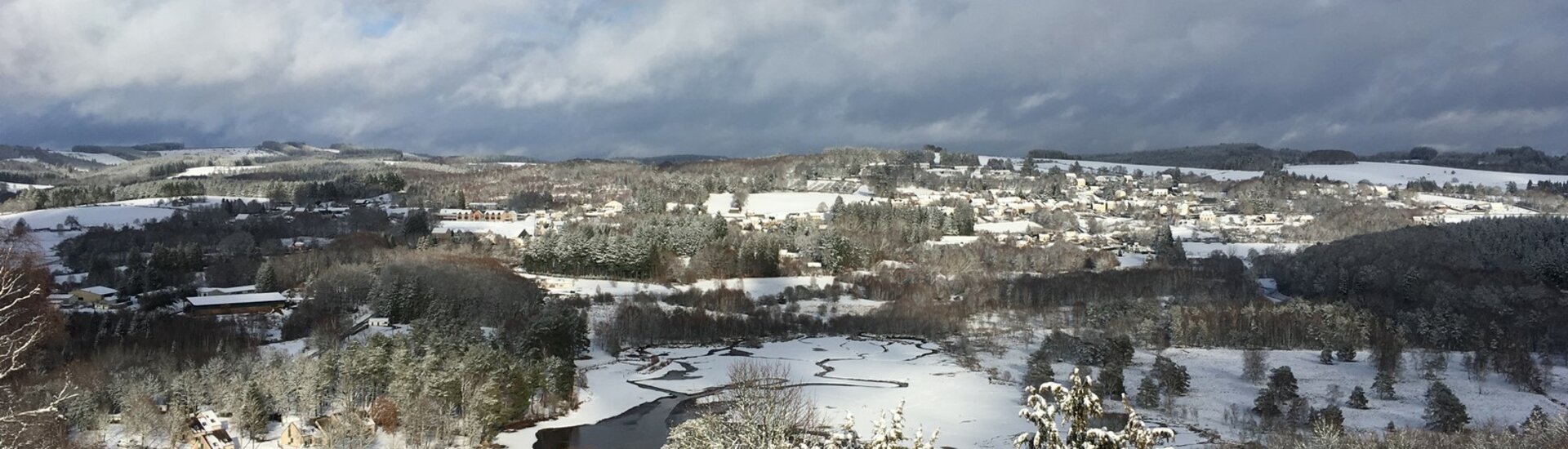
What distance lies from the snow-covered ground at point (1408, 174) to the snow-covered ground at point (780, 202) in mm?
89065

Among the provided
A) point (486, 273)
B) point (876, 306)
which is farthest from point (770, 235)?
point (486, 273)

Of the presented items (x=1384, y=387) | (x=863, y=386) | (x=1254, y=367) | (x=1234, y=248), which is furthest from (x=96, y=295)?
(x=1234, y=248)

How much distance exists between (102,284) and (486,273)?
28.0 m

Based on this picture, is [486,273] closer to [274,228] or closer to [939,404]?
[939,404]

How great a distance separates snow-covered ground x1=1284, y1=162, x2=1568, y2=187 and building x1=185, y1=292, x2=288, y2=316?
160044 millimetres

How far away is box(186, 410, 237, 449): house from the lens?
102 feet

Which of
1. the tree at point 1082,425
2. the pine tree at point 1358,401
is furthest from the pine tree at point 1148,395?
the tree at point 1082,425

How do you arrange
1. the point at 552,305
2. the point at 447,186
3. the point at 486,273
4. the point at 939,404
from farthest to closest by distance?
the point at 447,186, the point at 486,273, the point at 552,305, the point at 939,404

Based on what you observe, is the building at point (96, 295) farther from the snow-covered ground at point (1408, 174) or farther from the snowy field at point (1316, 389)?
the snow-covered ground at point (1408, 174)

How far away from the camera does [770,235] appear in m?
97.9

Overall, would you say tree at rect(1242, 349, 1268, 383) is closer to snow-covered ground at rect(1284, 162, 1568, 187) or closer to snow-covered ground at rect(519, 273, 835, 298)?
snow-covered ground at rect(519, 273, 835, 298)

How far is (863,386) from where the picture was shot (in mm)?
44969

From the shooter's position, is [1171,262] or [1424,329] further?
[1171,262]

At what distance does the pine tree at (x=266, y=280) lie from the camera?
65.9 meters
